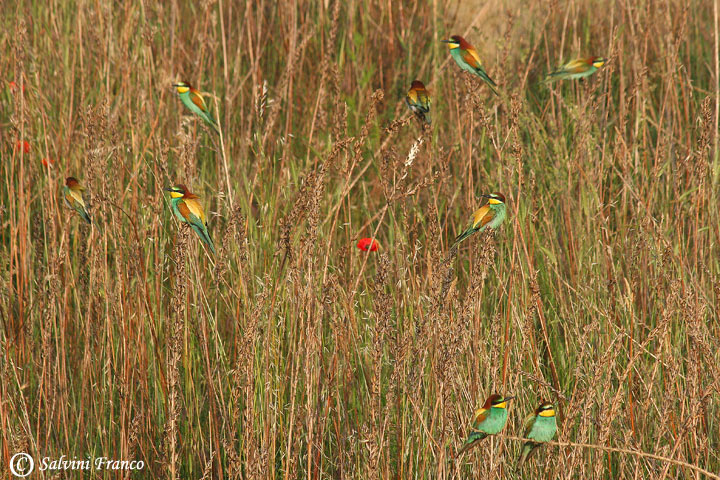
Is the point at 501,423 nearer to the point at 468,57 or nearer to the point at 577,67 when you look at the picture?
the point at 468,57

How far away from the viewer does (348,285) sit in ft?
8.91

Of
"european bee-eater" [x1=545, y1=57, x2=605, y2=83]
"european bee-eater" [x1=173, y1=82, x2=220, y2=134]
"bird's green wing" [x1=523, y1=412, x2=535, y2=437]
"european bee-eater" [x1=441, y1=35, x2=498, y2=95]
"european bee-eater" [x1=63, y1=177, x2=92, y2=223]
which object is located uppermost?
"european bee-eater" [x1=441, y1=35, x2=498, y2=95]

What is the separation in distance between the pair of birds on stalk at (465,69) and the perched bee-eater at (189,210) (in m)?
0.65

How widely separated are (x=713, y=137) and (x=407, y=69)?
1.55m

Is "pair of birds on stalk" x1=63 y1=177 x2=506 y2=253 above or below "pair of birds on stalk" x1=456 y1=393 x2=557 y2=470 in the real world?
above

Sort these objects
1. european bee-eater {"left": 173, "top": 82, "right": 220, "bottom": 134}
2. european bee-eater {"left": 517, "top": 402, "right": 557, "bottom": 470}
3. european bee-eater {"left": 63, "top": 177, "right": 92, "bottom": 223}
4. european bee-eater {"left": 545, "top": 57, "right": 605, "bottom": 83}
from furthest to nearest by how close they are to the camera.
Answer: european bee-eater {"left": 545, "top": 57, "right": 605, "bottom": 83}
european bee-eater {"left": 173, "top": 82, "right": 220, "bottom": 134}
european bee-eater {"left": 63, "top": 177, "right": 92, "bottom": 223}
european bee-eater {"left": 517, "top": 402, "right": 557, "bottom": 470}

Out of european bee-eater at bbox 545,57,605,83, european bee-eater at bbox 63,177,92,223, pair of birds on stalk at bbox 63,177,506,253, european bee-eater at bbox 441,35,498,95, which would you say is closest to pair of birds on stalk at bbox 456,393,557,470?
pair of birds on stalk at bbox 63,177,506,253

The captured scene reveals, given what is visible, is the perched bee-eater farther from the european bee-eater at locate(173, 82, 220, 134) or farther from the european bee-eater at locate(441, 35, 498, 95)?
the european bee-eater at locate(441, 35, 498, 95)

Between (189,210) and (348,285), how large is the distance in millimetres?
802

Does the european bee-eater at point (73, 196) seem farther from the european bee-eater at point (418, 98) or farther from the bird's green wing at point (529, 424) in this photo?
the bird's green wing at point (529, 424)

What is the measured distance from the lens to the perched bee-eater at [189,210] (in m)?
2.05

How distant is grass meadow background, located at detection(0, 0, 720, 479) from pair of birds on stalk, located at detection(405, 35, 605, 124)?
124 mm

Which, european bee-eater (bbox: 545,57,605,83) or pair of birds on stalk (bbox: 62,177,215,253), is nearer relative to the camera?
pair of birds on stalk (bbox: 62,177,215,253)

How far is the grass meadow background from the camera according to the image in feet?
6.12
